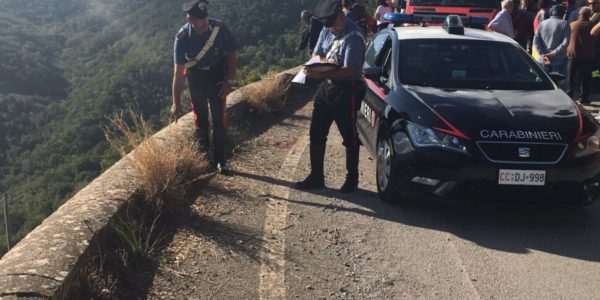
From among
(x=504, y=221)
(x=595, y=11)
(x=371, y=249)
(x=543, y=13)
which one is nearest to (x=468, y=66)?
(x=504, y=221)

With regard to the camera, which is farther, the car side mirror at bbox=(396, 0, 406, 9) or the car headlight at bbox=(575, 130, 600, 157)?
the car side mirror at bbox=(396, 0, 406, 9)

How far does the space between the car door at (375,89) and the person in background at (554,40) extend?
3.23 metres

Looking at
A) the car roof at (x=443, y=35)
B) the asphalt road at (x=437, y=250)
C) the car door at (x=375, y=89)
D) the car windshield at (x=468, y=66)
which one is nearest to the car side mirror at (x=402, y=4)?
the car door at (x=375, y=89)


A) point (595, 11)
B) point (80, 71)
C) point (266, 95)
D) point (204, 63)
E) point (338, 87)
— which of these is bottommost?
point (80, 71)

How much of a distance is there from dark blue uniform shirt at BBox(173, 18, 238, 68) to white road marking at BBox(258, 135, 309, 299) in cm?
137

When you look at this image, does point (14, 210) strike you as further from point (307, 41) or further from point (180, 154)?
point (180, 154)

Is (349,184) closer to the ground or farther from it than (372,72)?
closer to the ground

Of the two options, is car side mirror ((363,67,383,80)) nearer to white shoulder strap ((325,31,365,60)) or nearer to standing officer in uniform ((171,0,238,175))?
white shoulder strap ((325,31,365,60))

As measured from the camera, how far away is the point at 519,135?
4.62m

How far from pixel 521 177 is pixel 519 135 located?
323 millimetres

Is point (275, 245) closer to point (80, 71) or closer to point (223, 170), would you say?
point (223, 170)

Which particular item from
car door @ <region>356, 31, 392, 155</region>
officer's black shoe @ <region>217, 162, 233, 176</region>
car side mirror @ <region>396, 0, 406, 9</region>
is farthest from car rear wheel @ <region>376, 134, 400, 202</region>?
car side mirror @ <region>396, 0, 406, 9</region>

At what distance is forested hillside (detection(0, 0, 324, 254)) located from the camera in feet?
139

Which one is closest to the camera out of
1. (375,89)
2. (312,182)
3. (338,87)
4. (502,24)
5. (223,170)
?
(338,87)
